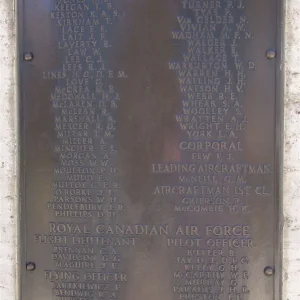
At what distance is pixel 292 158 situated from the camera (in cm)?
238

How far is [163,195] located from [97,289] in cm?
69

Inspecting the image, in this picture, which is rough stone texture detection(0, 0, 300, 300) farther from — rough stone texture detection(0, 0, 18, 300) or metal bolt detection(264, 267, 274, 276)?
metal bolt detection(264, 267, 274, 276)

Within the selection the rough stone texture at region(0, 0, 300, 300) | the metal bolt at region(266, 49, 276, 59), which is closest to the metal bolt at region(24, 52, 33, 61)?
the rough stone texture at region(0, 0, 300, 300)

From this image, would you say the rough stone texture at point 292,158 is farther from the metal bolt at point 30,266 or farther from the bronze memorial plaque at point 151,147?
the metal bolt at point 30,266

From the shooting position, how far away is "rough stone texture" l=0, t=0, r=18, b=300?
8.14 feet

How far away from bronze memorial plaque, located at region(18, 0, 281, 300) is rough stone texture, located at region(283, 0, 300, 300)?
4.5 inches

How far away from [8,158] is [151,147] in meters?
0.89

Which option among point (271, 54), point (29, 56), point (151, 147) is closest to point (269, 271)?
point (151, 147)

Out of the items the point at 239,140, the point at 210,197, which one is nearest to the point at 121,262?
the point at 210,197

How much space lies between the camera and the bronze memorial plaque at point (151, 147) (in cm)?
229

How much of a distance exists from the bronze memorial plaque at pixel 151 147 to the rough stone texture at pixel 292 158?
0.37 ft

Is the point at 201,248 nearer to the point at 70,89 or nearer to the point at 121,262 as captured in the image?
the point at 121,262

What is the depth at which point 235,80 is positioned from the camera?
2.28 meters

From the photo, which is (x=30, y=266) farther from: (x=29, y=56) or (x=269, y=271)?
(x=269, y=271)
